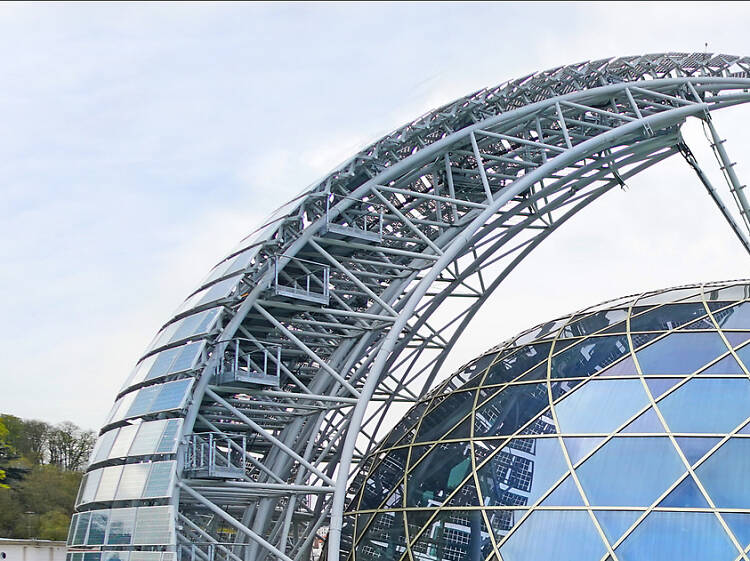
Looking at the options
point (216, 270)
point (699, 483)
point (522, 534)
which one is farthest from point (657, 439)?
point (216, 270)

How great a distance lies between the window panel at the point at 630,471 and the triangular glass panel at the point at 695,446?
25cm

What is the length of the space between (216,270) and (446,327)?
11.2 meters

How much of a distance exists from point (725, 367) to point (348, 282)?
12.7 meters

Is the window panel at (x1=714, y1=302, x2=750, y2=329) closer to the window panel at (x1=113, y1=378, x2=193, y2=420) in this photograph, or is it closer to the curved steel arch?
the curved steel arch

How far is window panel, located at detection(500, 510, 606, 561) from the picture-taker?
2159 centimetres

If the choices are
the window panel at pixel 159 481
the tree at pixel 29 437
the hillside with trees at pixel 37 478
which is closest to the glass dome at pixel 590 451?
the window panel at pixel 159 481

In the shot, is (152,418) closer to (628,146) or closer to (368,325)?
(368,325)

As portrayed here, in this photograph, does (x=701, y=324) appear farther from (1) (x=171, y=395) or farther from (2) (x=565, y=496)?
(1) (x=171, y=395)

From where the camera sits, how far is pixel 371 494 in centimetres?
2914

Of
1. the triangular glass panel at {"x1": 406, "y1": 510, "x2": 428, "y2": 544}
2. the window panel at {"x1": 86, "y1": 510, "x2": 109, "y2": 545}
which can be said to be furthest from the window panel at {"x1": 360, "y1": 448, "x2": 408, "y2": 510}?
the window panel at {"x1": 86, "y1": 510, "x2": 109, "y2": 545}

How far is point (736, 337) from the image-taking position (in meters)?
25.4

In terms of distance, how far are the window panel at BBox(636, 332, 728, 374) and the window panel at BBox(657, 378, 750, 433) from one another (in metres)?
0.75

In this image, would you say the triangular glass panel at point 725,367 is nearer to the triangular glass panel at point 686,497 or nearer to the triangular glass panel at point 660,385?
the triangular glass panel at point 660,385

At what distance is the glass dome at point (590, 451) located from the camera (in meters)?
21.5
